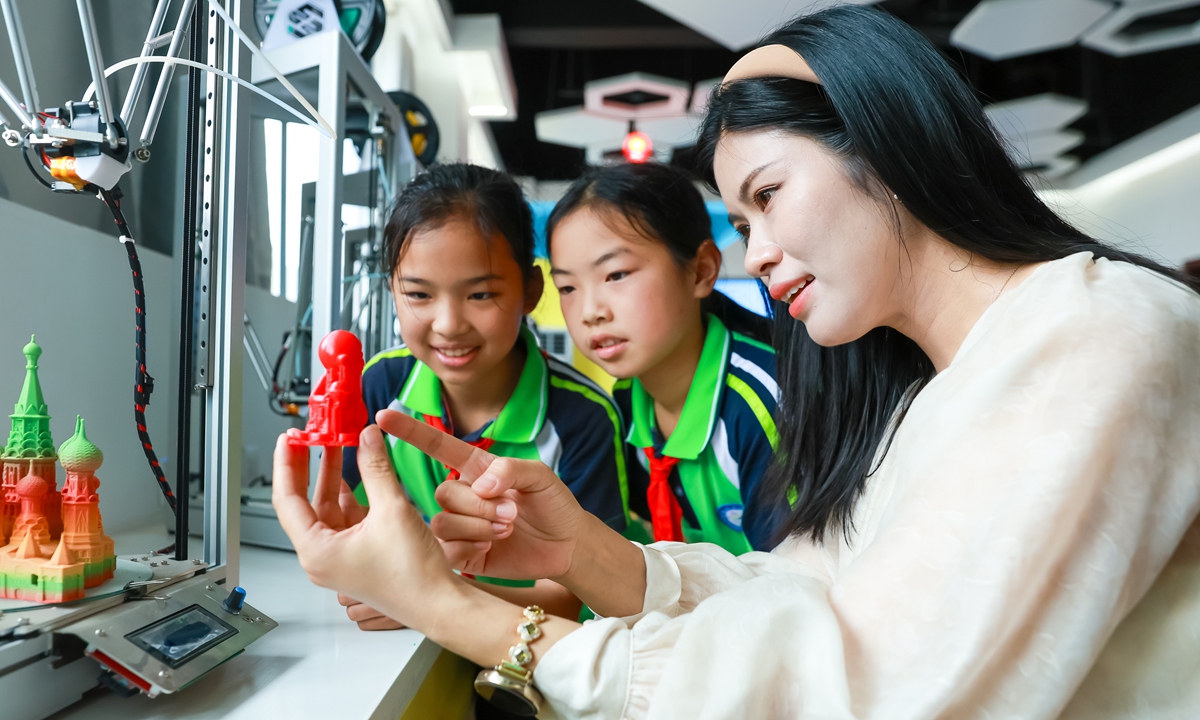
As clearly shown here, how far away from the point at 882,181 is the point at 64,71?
3.31 feet

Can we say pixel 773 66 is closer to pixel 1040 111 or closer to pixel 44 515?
pixel 44 515

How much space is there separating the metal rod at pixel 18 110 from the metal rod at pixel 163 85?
0.10 metres

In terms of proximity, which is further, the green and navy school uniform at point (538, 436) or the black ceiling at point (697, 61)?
the black ceiling at point (697, 61)

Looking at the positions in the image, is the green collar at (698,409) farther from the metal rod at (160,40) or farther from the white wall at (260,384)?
the metal rod at (160,40)

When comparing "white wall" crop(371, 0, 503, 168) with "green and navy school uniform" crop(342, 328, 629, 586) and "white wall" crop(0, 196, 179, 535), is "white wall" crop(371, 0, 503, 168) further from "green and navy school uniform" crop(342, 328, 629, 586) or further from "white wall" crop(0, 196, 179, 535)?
"white wall" crop(0, 196, 179, 535)

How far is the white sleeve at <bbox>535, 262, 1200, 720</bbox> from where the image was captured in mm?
530

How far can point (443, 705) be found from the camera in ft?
2.75

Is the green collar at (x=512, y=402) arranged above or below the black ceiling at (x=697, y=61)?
below

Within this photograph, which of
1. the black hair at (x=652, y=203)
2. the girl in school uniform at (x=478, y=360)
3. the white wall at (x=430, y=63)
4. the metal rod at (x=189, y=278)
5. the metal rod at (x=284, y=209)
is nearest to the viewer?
the metal rod at (x=189, y=278)

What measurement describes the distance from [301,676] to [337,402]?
10.1 inches

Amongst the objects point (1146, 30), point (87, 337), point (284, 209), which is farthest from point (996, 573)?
point (1146, 30)

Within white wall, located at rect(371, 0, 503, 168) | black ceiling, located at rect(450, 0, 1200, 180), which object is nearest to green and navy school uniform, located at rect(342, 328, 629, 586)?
white wall, located at rect(371, 0, 503, 168)

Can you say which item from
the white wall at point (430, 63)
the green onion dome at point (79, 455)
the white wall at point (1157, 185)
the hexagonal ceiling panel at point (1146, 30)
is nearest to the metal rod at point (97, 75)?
the green onion dome at point (79, 455)

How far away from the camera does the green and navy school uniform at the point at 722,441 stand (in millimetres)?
1310
